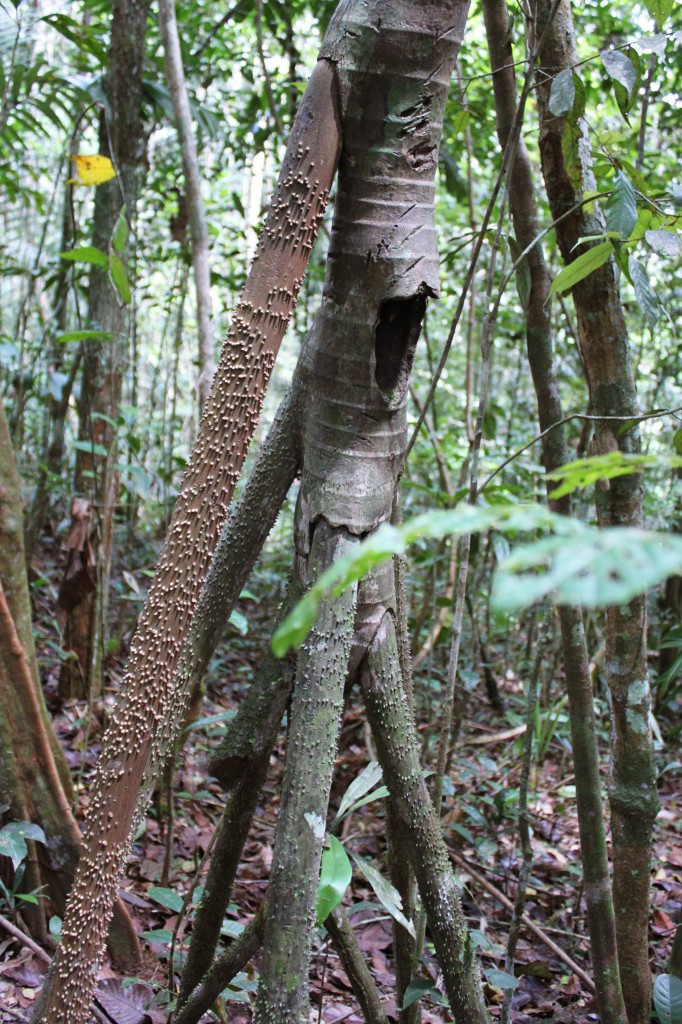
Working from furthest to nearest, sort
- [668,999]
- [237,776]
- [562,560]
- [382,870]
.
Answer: [382,870]
[668,999]
[237,776]
[562,560]

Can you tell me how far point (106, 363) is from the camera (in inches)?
148

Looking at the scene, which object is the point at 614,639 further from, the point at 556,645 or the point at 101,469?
the point at 101,469

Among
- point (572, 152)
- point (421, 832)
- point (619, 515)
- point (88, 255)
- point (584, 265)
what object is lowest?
point (421, 832)

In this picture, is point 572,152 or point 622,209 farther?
point 572,152

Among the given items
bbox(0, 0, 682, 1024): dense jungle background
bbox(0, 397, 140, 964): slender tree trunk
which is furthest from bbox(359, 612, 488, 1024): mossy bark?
bbox(0, 397, 140, 964): slender tree trunk

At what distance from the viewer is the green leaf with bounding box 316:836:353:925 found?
1357mm

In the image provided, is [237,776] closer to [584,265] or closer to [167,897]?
[167,897]

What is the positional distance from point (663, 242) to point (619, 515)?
23.3 inches

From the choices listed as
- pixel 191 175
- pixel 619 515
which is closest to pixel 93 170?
pixel 191 175

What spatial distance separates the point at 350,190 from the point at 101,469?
8.19 ft

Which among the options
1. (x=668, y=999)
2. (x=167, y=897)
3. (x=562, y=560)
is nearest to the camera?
(x=562, y=560)

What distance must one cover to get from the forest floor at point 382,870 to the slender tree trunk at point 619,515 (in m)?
0.24

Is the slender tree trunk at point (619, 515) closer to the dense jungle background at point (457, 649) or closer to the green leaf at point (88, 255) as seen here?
the dense jungle background at point (457, 649)

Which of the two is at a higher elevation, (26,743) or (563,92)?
(563,92)
